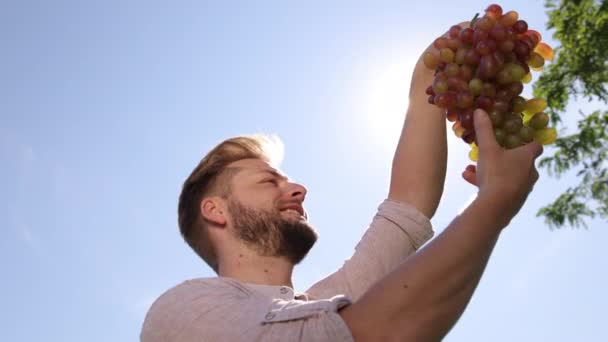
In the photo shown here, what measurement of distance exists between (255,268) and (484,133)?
140 cm

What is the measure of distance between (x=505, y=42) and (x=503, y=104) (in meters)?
0.21

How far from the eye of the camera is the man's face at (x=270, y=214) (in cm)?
281

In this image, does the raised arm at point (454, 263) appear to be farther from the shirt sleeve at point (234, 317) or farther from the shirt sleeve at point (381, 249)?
the shirt sleeve at point (381, 249)

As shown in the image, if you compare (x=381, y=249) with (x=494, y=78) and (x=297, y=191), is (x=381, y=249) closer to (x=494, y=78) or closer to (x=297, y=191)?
(x=297, y=191)

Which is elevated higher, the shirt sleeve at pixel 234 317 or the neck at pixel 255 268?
the neck at pixel 255 268

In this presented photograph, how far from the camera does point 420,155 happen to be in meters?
2.84

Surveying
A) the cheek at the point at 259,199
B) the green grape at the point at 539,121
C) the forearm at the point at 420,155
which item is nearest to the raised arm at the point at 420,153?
the forearm at the point at 420,155

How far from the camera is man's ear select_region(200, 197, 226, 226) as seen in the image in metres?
3.02

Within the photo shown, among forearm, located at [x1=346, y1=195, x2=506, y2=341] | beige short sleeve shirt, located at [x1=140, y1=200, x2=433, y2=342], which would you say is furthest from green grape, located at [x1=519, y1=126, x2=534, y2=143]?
beige short sleeve shirt, located at [x1=140, y1=200, x2=433, y2=342]

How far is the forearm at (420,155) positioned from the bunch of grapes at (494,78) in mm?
586

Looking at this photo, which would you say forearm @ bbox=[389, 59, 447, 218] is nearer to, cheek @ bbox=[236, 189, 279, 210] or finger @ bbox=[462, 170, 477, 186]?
cheek @ bbox=[236, 189, 279, 210]

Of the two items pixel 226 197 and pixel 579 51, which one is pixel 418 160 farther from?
pixel 579 51

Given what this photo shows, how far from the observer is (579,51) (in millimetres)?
11430

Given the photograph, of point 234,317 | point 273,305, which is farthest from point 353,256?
point 234,317
